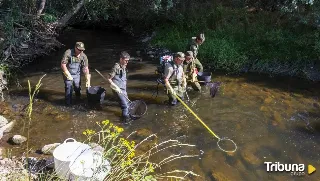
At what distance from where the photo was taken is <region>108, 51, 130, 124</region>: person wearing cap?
871 centimetres

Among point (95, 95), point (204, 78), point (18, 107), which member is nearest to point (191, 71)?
point (204, 78)

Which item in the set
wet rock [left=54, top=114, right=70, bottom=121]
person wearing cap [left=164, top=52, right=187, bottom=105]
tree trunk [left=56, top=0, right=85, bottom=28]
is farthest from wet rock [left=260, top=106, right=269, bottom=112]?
tree trunk [left=56, top=0, right=85, bottom=28]

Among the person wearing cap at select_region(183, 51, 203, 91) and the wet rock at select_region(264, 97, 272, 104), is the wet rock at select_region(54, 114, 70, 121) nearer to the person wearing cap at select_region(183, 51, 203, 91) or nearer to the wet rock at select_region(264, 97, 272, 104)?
the person wearing cap at select_region(183, 51, 203, 91)

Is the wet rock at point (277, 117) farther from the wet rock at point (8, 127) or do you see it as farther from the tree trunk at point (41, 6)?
the tree trunk at point (41, 6)

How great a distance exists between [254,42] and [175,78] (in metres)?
5.06

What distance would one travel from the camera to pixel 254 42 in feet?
43.4

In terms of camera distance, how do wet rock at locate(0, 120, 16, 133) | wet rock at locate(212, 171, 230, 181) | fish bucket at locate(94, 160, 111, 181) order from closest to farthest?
fish bucket at locate(94, 160, 111, 181), wet rock at locate(212, 171, 230, 181), wet rock at locate(0, 120, 16, 133)

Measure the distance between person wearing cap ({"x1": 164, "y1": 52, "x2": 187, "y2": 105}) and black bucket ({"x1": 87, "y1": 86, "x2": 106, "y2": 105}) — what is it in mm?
1898

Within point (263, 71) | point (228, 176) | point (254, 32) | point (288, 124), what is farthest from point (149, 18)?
point (228, 176)

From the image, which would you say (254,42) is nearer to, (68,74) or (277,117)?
(277,117)

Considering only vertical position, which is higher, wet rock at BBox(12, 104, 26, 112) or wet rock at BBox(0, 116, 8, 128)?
wet rock at BBox(12, 104, 26, 112)

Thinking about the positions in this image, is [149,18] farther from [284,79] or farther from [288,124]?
[288,124]

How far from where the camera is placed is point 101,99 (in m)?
9.88

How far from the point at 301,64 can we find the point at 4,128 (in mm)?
9723
